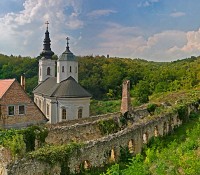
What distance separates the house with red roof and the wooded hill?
93.8 feet

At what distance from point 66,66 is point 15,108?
14.4 m

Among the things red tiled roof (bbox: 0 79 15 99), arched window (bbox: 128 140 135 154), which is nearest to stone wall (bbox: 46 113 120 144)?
arched window (bbox: 128 140 135 154)

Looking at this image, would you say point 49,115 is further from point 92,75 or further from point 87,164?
point 92,75

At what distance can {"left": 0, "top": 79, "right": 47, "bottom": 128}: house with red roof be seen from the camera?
25.8m

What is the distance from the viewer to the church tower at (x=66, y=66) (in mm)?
39812

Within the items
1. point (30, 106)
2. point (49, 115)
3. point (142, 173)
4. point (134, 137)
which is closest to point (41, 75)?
point (49, 115)

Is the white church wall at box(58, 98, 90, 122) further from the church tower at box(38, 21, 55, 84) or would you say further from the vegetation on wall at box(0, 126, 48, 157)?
the vegetation on wall at box(0, 126, 48, 157)

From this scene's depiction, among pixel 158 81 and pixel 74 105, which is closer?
pixel 74 105

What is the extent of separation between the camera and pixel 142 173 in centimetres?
1091

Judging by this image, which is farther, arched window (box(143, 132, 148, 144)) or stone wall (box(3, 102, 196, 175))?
arched window (box(143, 132, 148, 144))

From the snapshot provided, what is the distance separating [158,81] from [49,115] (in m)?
36.8

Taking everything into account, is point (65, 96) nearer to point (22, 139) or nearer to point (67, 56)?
point (67, 56)

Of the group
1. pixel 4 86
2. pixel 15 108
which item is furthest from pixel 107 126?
pixel 4 86

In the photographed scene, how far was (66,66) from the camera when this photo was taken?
39.9 meters
